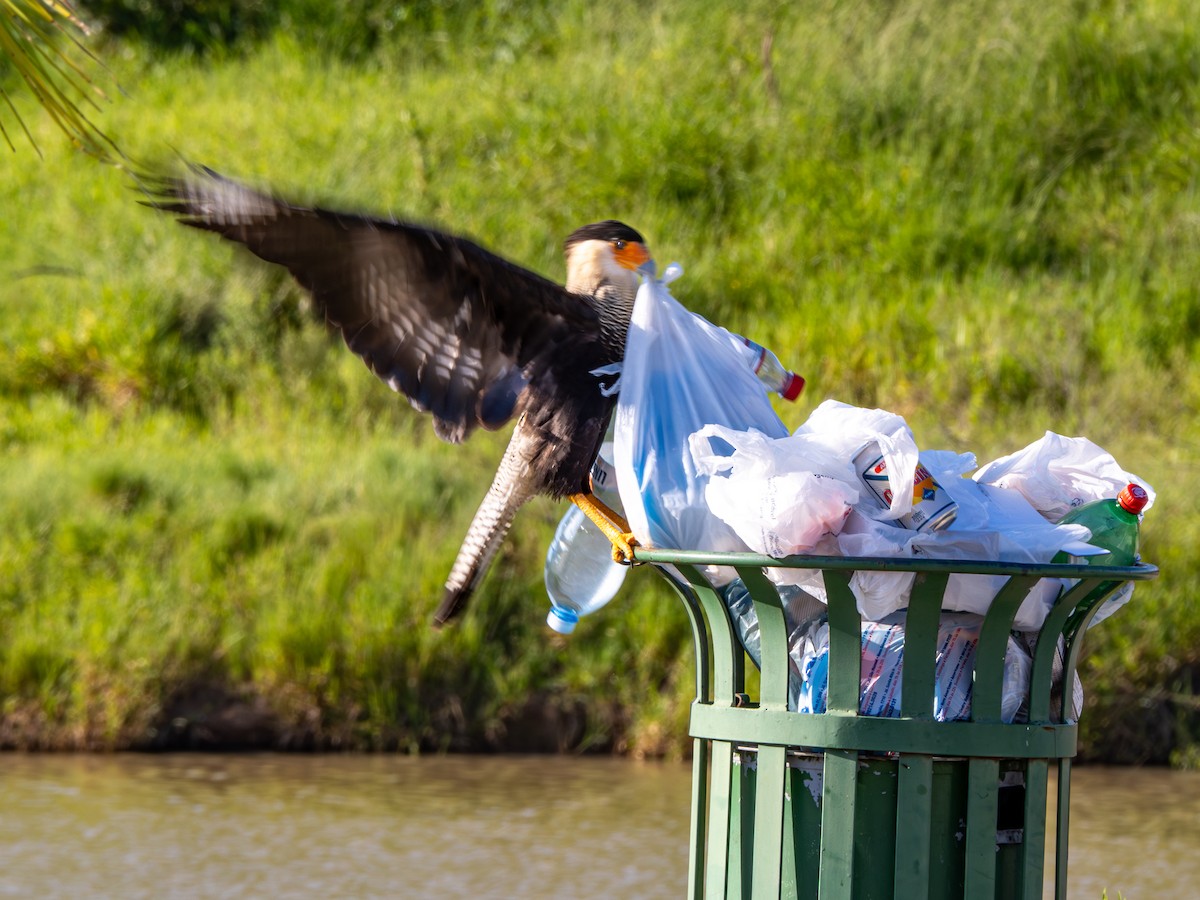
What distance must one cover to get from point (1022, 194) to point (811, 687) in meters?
9.57

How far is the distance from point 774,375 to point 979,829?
0.97 m

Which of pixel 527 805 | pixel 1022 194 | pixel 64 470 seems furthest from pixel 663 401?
pixel 1022 194

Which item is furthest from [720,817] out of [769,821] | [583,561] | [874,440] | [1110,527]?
[583,561]

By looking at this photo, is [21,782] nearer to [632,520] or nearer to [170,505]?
[170,505]

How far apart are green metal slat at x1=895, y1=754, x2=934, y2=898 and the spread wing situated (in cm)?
137

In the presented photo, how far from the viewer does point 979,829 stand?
2320 millimetres

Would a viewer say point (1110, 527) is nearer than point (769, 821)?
No

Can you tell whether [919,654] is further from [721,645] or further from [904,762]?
[721,645]

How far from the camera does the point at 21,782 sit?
592 centimetres

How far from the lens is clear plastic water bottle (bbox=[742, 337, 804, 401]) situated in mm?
2846

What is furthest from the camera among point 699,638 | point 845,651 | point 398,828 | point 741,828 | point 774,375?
point 398,828

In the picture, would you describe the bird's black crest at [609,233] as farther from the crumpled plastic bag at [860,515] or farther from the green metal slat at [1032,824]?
the green metal slat at [1032,824]

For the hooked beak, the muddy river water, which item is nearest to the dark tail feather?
the hooked beak

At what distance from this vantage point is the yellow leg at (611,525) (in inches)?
117
